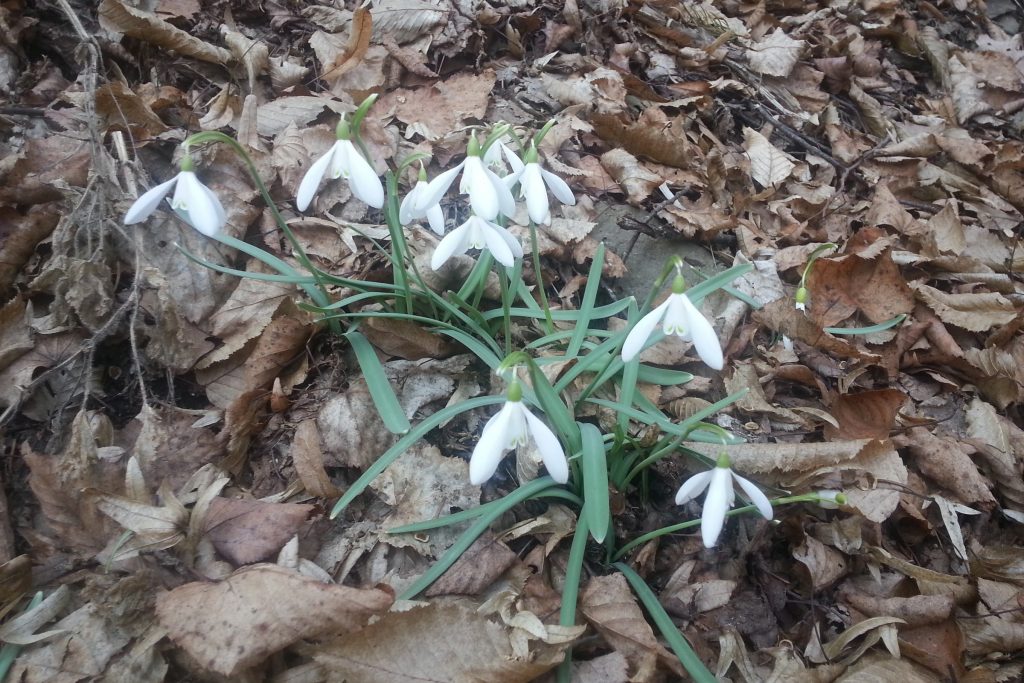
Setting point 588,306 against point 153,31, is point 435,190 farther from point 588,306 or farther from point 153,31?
point 153,31

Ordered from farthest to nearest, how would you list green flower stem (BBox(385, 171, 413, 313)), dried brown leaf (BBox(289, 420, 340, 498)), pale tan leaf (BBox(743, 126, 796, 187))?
pale tan leaf (BBox(743, 126, 796, 187)), green flower stem (BBox(385, 171, 413, 313)), dried brown leaf (BBox(289, 420, 340, 498))

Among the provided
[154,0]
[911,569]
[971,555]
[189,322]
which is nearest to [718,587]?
[911,569]

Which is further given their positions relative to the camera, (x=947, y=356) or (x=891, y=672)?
(x=947, y=356)

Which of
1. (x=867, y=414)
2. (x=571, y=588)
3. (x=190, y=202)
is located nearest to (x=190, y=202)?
(x=190, y=202)

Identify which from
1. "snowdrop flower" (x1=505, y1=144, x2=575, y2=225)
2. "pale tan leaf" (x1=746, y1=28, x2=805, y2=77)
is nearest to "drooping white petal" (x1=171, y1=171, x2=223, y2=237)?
"snowdrop flower" (x1=505, y1=144, x2=575, y2=225)

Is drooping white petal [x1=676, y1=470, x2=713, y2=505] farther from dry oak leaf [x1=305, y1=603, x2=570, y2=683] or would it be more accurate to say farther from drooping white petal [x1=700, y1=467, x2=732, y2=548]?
dry oak leaf [x1=305, y1=603, x2=570, y2=683]

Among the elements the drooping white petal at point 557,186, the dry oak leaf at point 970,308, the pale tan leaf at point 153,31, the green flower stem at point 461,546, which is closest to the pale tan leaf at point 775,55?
the dry oak leaf at point 970,308

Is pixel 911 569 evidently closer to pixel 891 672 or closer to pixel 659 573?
pixel 891 672
